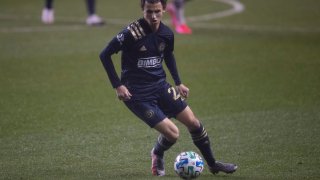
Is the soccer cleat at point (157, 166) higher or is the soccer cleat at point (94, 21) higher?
the soccer cleat at point (157, 166)

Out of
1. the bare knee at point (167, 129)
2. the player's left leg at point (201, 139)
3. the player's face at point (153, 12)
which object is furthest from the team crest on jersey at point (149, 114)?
the player's face at point (153, 12)

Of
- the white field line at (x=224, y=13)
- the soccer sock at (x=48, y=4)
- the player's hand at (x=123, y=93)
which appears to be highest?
the player's hand at (x=123, y=93)

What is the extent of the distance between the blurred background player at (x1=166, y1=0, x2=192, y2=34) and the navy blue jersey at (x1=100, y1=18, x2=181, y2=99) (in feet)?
33.3

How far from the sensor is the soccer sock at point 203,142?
8109mm

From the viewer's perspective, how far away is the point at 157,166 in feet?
27.0

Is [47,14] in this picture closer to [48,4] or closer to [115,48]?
[48,4]

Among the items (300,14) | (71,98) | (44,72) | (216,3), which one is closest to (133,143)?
(71,98)

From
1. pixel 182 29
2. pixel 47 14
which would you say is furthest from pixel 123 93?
pixel 47 14

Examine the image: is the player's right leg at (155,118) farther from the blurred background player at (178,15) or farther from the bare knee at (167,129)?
the blurred background player at (178,15)

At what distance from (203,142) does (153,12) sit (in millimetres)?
1512

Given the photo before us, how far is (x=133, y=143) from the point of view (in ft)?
32.0

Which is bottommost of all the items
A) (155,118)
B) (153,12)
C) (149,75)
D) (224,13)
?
(224,13)

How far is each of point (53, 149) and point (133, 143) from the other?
1.04m

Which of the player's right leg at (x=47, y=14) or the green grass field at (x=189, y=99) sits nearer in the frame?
the green grass field at (x=189, y=99)
